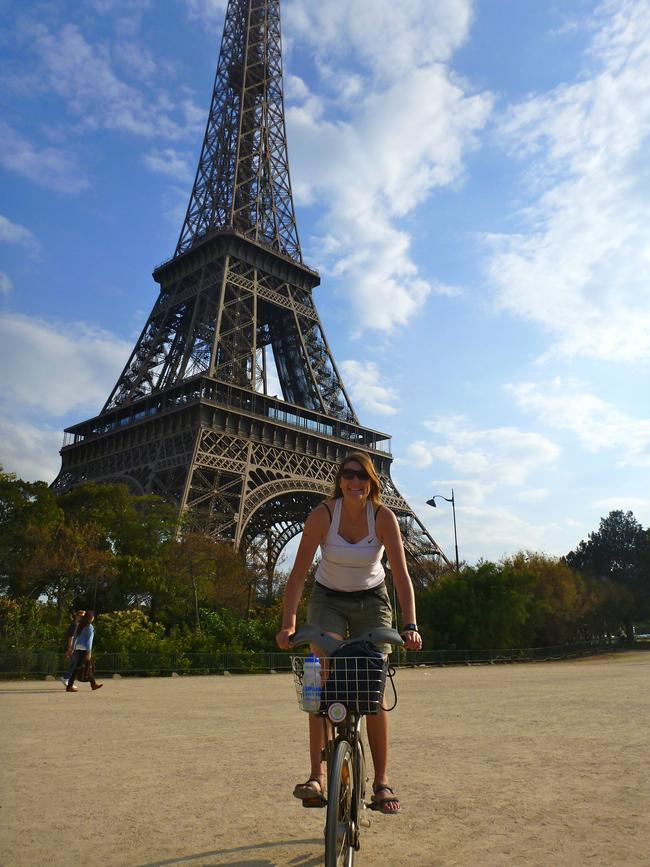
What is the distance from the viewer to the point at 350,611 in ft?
13.5

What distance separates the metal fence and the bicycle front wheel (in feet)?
61.8

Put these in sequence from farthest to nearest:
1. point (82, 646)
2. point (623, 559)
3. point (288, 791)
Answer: point (623, 559), point (82, 646), point (288, 791)

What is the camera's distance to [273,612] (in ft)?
101

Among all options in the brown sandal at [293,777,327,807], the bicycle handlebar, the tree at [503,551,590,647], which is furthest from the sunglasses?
the tree at [503,551,590,647]

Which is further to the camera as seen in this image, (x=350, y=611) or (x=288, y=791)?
(x=288, y=791)

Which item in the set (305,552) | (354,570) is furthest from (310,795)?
(305,552)

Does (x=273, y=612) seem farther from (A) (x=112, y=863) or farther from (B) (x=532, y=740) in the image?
(A) (x=112, y=863)

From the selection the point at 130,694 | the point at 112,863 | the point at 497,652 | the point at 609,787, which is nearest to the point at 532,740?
the point at 609,787

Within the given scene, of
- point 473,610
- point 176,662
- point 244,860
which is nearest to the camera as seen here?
point 244,860

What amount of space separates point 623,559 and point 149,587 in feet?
187

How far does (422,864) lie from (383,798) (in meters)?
0.36

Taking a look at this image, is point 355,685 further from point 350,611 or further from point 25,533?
point 25,533

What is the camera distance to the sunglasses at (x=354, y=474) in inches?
168

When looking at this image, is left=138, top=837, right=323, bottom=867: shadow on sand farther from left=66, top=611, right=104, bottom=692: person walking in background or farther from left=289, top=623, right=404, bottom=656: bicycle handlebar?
left=66, top=611, right=104, bottom=692: person walking in background
